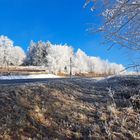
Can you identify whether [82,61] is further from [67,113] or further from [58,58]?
[67,113]

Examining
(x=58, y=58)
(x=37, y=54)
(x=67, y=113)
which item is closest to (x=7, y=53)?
(x=37, y=54)

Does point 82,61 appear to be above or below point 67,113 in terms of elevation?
above

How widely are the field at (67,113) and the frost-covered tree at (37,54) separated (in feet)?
250

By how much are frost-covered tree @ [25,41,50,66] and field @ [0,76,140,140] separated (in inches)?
3002

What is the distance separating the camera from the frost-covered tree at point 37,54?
87.1m

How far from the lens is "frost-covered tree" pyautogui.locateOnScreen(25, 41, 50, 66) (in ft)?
286

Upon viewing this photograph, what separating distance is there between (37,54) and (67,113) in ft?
259

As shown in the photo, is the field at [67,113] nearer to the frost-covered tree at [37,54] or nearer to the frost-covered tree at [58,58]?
the frost-covered tree at [58,58]

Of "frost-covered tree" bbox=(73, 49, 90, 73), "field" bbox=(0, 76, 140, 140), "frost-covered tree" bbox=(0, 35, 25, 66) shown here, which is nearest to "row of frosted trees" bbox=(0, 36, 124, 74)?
"frost-covered tree" bbox=(0, 35, 25, 66)

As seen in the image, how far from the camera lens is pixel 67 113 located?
927 cm

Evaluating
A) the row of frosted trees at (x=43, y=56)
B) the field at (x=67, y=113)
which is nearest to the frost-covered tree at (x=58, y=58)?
the row of frosted trees at (x=43, y=56)

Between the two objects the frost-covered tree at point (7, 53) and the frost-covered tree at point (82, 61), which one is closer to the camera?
the frost-covered tree at point (7, 53)

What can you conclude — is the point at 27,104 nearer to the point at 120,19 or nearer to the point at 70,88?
the point at 70,88

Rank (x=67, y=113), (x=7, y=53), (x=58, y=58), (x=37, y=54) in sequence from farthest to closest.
A: (x=7, y=53) < (x=58, y=58) < (x=37, y=54) < (x=67, y=113)
